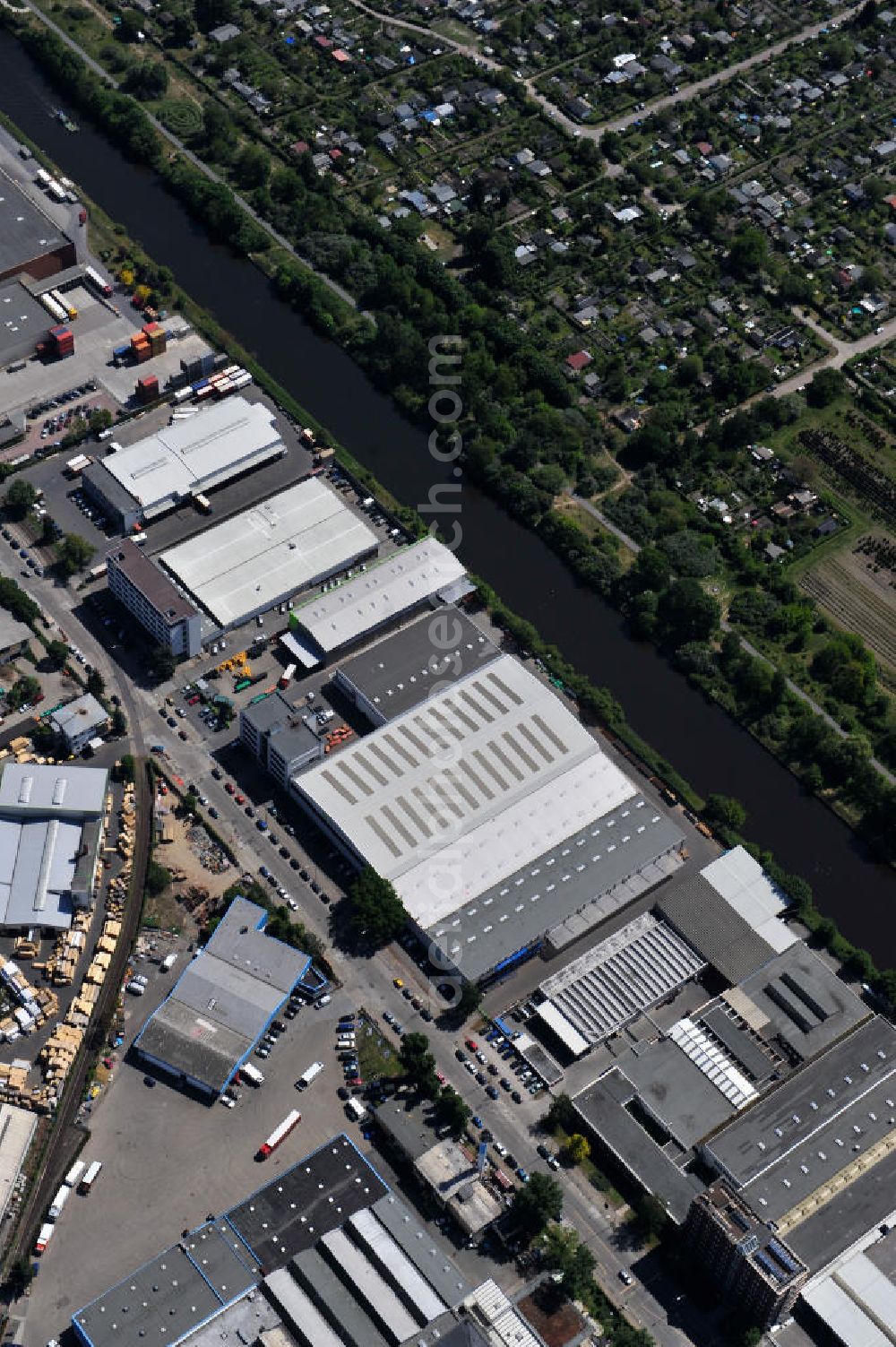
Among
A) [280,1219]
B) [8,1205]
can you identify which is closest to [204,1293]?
[280,1219]

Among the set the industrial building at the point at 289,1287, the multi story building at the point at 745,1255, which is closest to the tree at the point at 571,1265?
the industrial building at the point at 289,1287

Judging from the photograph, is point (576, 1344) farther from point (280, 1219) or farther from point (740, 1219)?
point (280, 1219)

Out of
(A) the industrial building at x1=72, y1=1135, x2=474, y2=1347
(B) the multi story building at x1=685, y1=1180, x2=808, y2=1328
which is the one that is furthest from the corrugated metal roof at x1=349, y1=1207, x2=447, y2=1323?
(B) the multi story building at x1=685, y1=1180, x2=808, y2=1328

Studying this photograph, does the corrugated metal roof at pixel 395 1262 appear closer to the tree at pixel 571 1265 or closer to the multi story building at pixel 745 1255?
the tree at pixel 571 1265

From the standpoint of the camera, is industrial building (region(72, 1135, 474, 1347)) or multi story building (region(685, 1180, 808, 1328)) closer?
industrial building (region(72, 1135, 474, 1347))

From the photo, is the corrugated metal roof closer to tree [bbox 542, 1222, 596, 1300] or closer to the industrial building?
the industrial building

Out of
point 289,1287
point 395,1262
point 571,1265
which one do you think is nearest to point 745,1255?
point 571,1265
